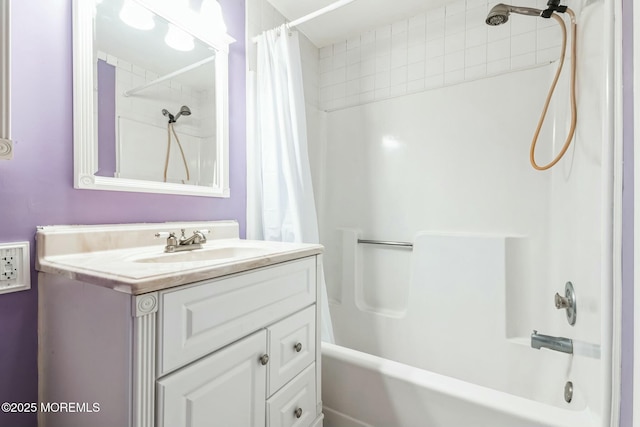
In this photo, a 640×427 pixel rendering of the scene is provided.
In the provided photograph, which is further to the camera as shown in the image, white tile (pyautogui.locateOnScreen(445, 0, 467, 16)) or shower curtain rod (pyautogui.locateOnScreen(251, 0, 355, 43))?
white tile (pyautogui.locateOnScreen(445, 0, 467, 16))

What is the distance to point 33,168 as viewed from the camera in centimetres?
82

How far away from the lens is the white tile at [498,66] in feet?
5.19

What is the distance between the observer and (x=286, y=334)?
94cm

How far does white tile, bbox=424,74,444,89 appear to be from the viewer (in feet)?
5.75

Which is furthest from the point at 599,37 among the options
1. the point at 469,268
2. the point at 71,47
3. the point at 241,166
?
the point at 71,47

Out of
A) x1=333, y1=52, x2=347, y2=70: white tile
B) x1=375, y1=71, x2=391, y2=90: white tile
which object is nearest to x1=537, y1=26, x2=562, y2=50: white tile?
x1=375, y1=71, x2=391, y2=90: white tile

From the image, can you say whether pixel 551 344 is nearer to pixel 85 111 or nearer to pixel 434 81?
pixel 434 81

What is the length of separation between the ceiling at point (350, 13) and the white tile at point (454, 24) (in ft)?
A: 0.31

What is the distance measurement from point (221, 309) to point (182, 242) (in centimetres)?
44

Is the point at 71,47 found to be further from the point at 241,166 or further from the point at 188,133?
the point at 241,166

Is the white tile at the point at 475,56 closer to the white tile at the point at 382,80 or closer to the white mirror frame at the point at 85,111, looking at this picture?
the white tile at the point at 382,80

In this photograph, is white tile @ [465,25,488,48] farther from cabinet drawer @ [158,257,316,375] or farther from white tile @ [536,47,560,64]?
cabinet drawer @ [158,257,316,375]

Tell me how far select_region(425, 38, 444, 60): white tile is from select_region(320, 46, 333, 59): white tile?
693 millimetres

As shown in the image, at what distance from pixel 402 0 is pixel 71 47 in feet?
5.41
